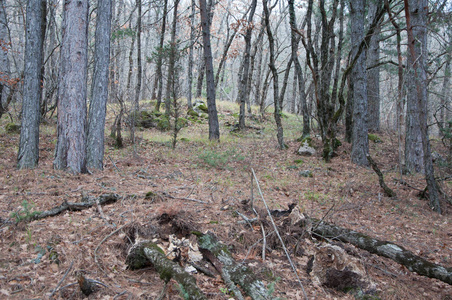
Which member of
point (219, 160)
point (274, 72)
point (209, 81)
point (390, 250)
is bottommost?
point (390, 250)

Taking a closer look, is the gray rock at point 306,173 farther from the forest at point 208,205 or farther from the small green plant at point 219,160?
the small green plant at point 219,160

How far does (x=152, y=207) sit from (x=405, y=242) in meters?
4.18

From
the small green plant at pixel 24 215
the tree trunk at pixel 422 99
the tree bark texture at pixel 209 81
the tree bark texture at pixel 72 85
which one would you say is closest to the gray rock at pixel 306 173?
the tree trunk at pixel 422 99

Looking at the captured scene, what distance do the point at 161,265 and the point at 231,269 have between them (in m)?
0.74

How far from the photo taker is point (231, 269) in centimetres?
300

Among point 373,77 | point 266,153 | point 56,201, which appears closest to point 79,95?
point 56,201

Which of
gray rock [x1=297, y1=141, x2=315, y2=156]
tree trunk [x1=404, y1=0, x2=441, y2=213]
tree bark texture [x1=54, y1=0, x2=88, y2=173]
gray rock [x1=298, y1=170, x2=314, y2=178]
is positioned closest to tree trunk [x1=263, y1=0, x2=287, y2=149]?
gray rock [x1=297, y1=141, x2=315, y2=156]

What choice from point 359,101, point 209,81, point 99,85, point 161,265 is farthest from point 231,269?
point 209,81

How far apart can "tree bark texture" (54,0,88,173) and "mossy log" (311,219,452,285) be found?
5.24 meters

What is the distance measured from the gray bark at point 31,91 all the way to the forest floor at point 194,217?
377 millimetres

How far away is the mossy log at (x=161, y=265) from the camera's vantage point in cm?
246

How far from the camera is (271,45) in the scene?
10758mm

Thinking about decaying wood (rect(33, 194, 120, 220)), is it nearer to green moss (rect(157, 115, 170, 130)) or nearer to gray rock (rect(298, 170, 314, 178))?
gray rock (rect(298, 170, 314, 178))

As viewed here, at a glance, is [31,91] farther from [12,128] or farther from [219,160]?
[219,160]
